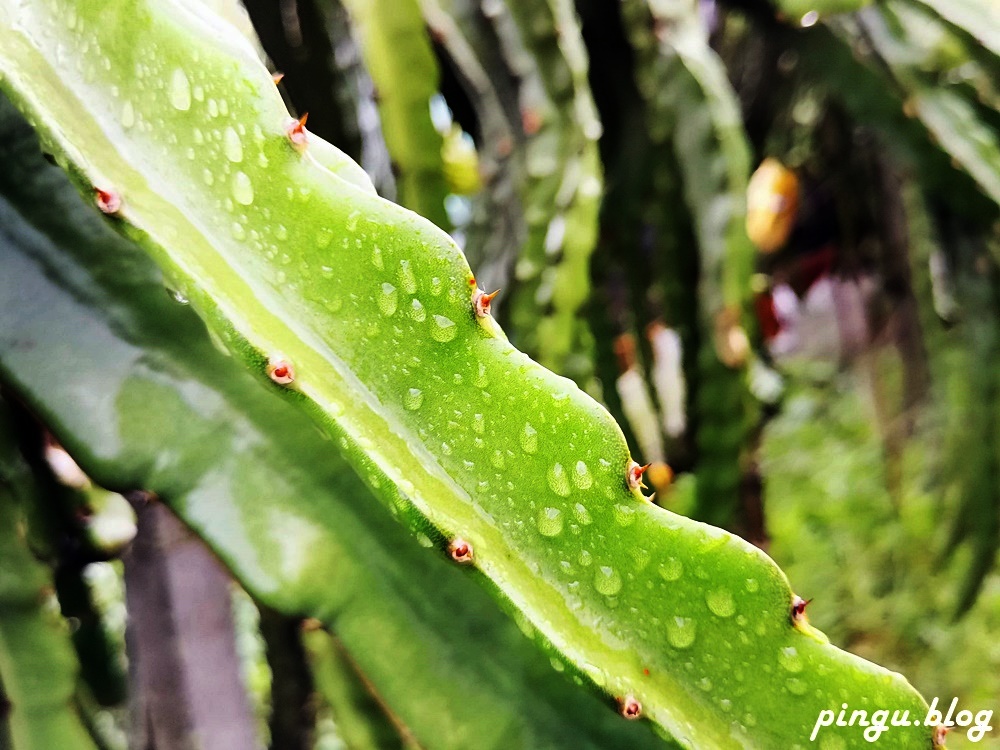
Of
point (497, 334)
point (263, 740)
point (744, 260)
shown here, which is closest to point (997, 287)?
point (744, 260)

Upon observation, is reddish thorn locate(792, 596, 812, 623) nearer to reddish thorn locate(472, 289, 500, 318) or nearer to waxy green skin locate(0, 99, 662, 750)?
waxy green skin locate(0, 99, 662, 750)

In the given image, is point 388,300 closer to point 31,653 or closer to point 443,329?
point 443,329

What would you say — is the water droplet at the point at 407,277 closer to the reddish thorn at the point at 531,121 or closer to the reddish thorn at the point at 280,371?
the reddish thorn at the point at 280,371

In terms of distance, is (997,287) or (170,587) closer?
(170,587)

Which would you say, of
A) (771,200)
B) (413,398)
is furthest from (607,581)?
(771,200)

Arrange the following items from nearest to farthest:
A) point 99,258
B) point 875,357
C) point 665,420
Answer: point 99,258
point 665,420
point 875,357

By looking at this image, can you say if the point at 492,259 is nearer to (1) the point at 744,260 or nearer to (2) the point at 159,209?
(1) the point at 744,260
